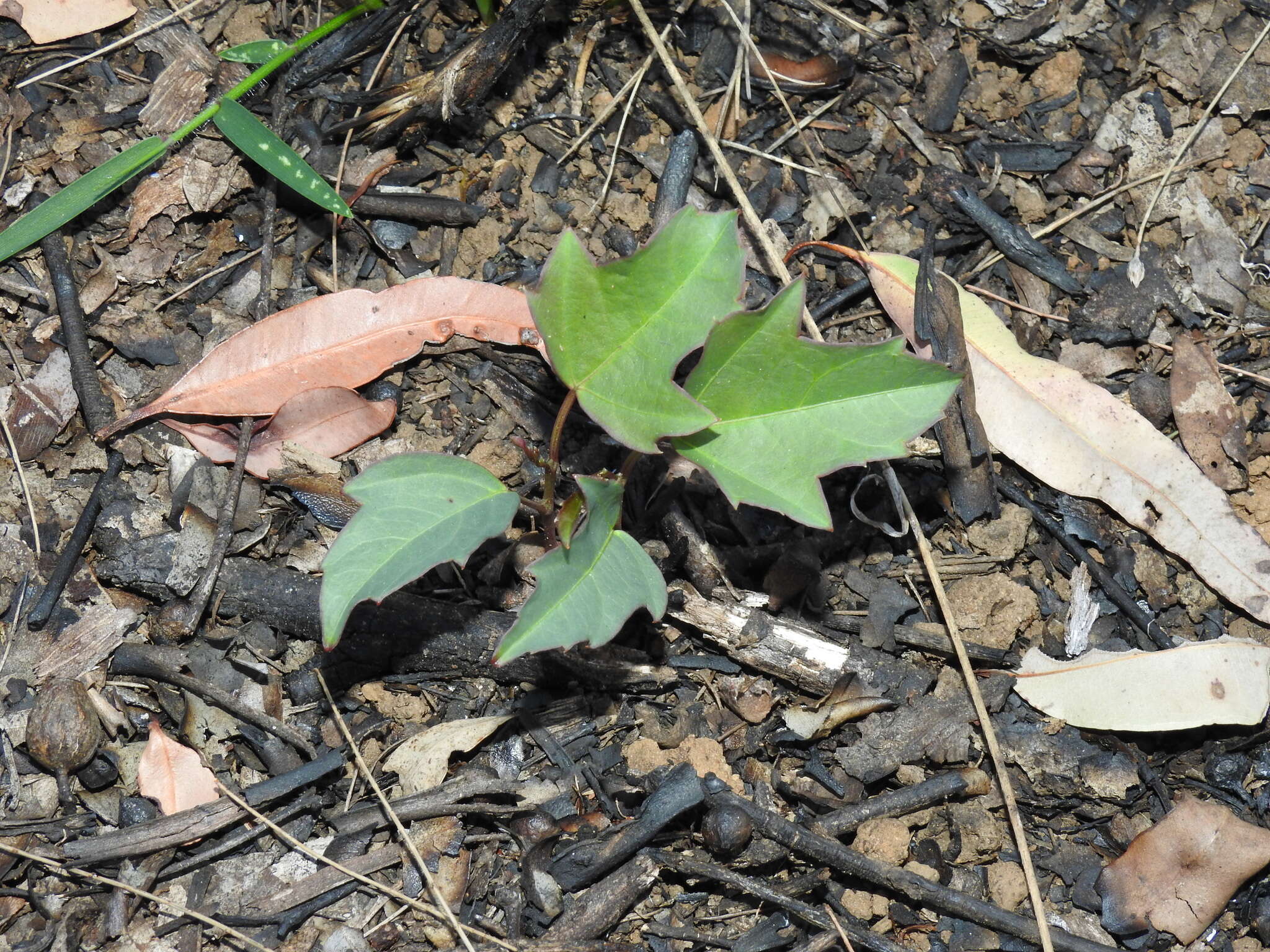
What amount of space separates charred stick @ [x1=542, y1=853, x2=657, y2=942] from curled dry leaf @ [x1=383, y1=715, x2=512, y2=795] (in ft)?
1.14

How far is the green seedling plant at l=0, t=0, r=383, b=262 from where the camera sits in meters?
2.05

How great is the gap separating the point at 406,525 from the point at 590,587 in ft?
1.02

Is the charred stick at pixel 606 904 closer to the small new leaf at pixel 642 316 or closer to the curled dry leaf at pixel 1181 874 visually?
the small new leaf at pixel 642 316

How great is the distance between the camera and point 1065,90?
2441mm

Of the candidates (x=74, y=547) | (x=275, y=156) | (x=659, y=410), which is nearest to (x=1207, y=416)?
(x=659, y=410)

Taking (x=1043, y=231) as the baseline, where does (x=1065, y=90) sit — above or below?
above

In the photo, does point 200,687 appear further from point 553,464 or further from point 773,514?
point 773,514

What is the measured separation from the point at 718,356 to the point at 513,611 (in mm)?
673

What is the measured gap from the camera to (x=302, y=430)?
2.00 meters

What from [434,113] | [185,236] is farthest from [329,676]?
[434,113]

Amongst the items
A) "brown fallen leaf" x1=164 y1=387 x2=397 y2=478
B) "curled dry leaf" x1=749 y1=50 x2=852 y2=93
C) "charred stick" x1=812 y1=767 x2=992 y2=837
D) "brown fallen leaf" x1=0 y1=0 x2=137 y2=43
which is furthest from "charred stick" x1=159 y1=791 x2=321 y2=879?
"curled dry leaf" x1=749 y1=50 x2=852 y2=93

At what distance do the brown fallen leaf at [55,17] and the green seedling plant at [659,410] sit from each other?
1472mm

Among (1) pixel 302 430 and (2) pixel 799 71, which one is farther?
(2) pixel 799 71

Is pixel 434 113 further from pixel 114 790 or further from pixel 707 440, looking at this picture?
pixel 114 790
